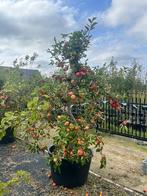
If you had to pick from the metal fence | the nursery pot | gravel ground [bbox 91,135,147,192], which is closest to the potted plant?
the nursery pot

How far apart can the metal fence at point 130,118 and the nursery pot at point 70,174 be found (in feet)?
10.4

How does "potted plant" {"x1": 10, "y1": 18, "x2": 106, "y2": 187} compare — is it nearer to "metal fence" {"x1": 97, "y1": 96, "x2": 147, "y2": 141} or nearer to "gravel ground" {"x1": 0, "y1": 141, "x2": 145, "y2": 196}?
"gravel ground" {"x1": 0, "y1": 141, "x2": 145, "y2": 196}

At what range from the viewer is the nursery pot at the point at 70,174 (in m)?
4.38

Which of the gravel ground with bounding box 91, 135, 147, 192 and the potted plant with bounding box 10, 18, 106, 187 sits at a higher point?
the potted plant with bounding box 10, 18, 106, 187

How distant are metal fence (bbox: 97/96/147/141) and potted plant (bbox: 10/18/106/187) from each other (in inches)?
115

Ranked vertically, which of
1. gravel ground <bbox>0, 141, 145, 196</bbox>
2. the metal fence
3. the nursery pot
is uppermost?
the metal fence

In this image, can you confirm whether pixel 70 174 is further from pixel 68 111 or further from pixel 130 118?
pixel 130 118

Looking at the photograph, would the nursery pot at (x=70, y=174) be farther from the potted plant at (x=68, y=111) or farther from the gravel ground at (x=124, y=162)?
the gravel ground at (x=124, y=162)

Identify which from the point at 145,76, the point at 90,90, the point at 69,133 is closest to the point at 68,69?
the point at 90,90

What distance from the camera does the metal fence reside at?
7.72 meters

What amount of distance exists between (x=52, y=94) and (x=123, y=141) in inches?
155

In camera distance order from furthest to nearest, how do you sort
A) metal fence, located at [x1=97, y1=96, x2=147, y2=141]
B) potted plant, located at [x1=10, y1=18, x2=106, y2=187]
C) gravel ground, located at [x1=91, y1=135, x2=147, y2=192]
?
metal fence, located at [x1=97, y1=96, x2=147, y2=141]
gravel ground, located at [x1=91, y1=135, x2=147, y2=192]
potted plant, located at [x1=10, y1=18, x2=106, y2=187]

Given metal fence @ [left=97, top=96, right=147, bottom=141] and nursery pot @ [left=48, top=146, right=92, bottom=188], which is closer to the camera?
nursery pot @ [left=48, top=146, right=92, bottom=188]

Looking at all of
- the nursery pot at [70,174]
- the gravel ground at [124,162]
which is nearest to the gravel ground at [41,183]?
the nursery pot at [70,174]
